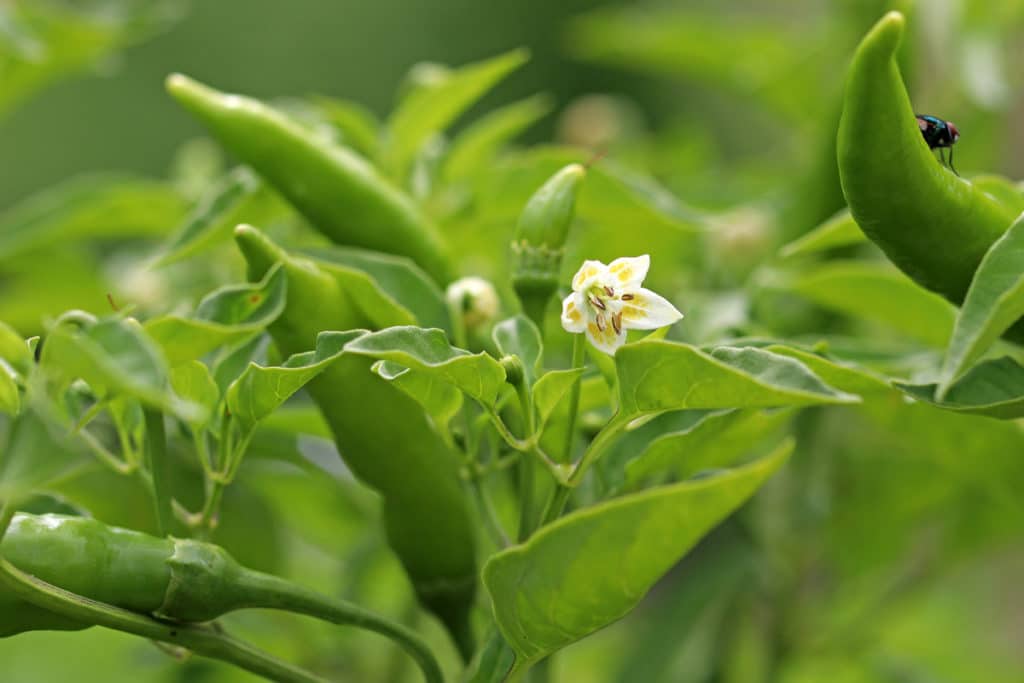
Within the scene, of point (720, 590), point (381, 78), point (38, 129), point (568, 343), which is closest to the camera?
point (568, 343)

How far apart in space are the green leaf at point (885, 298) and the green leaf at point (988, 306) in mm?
168

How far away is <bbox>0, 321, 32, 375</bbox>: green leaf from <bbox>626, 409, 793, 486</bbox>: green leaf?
0.24m

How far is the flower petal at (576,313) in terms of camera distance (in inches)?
18.5

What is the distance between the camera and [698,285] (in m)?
0.90

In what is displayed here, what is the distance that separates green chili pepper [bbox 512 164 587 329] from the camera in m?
0.51

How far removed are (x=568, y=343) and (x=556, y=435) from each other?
207 mm

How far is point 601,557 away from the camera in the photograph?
405 mm

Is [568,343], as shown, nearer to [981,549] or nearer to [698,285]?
[698,285]

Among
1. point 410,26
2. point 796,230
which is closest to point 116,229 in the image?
point 796,230

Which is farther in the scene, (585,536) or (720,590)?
(720,590)

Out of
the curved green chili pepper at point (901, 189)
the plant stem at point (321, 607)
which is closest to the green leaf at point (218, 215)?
the plant stem at point (321, 607)

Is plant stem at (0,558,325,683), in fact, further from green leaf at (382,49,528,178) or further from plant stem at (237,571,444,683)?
green leaf at (382,49,528,178)

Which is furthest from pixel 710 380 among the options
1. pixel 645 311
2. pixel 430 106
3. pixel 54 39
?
pixel 54 39

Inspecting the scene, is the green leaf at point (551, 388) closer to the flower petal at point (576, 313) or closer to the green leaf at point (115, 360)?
the flower petal at point (576, 313)
